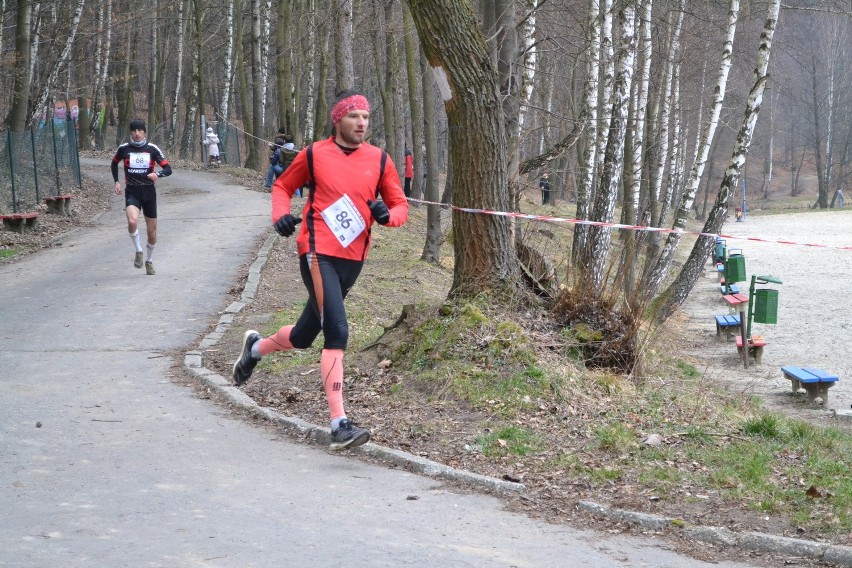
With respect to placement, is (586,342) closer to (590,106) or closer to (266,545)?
(266,545)

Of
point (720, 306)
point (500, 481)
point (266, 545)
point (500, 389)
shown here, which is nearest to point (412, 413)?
point (500, 389)

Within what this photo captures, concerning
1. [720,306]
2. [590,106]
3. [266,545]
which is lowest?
[720,306]

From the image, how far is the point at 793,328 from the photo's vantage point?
66.8ft

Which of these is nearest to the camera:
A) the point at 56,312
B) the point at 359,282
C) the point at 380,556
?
the point at 380,556

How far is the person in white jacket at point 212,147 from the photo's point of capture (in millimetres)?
36875

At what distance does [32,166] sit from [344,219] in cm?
1716

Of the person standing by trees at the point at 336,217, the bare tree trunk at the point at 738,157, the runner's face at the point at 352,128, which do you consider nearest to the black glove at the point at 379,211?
the person standing by trees at the point at 336,217

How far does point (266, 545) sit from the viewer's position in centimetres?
470

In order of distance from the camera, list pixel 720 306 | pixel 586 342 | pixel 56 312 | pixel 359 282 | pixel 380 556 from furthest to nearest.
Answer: pixel 720 306 → pixel 359 282 → pixel 56 312 → pixel 586 342 → pixel 380 556

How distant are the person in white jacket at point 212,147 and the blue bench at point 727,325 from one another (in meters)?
22.9

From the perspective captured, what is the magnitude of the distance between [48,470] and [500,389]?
3.12m

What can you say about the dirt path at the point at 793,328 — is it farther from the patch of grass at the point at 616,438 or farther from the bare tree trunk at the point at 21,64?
the bare tree trunk at the point at 21,64

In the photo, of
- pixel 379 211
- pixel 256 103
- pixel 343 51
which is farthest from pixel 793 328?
pixel 256 103

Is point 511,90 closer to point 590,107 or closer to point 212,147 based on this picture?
point 590,107
